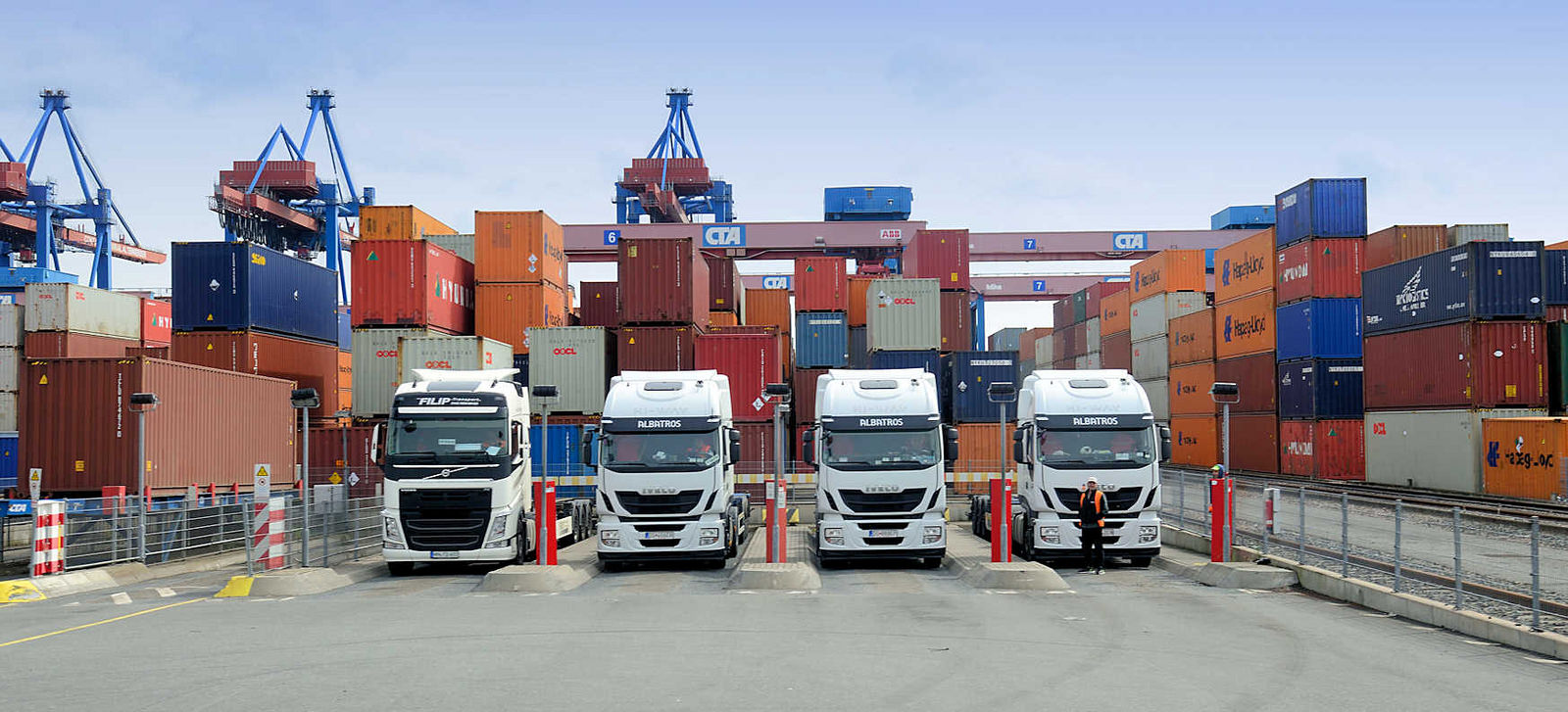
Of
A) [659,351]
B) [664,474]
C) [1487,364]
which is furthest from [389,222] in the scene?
[1487,364]

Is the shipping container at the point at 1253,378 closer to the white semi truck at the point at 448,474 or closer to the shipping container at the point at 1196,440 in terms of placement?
the shipping container at the point at 1196,440

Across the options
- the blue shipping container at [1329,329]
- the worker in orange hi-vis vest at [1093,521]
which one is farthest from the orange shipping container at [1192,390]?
the worker in orange hi-vis vest at [1093,521]

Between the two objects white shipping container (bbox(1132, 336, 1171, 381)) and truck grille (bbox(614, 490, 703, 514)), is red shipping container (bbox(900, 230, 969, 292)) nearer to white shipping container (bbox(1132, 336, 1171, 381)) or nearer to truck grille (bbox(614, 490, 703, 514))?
white shipping container (bbox(1132, 336, 1171, 381))

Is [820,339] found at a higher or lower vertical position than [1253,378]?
higher

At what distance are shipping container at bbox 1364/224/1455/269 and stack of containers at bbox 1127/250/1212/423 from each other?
38.5 feet

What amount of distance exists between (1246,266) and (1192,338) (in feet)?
16.9

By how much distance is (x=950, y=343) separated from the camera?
39.6 m

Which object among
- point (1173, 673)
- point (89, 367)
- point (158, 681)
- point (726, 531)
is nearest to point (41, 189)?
point (89, 367)

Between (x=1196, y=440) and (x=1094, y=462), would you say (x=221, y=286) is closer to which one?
(x=1094, y=462)

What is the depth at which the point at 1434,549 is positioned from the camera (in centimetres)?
1505

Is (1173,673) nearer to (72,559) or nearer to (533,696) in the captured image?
(533,696)

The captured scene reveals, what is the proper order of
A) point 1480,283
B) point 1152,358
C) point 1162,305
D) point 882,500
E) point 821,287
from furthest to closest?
point 1152,358 < point 1162,305 < point 821,287 < point 1480,283 < point 882,500

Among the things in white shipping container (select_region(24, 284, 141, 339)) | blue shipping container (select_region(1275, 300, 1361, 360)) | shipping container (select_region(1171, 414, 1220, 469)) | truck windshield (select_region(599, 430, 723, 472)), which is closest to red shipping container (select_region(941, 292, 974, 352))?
blue shipping container (select_region(1275, 300, 1361, 360))

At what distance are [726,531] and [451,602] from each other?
5593 mm
